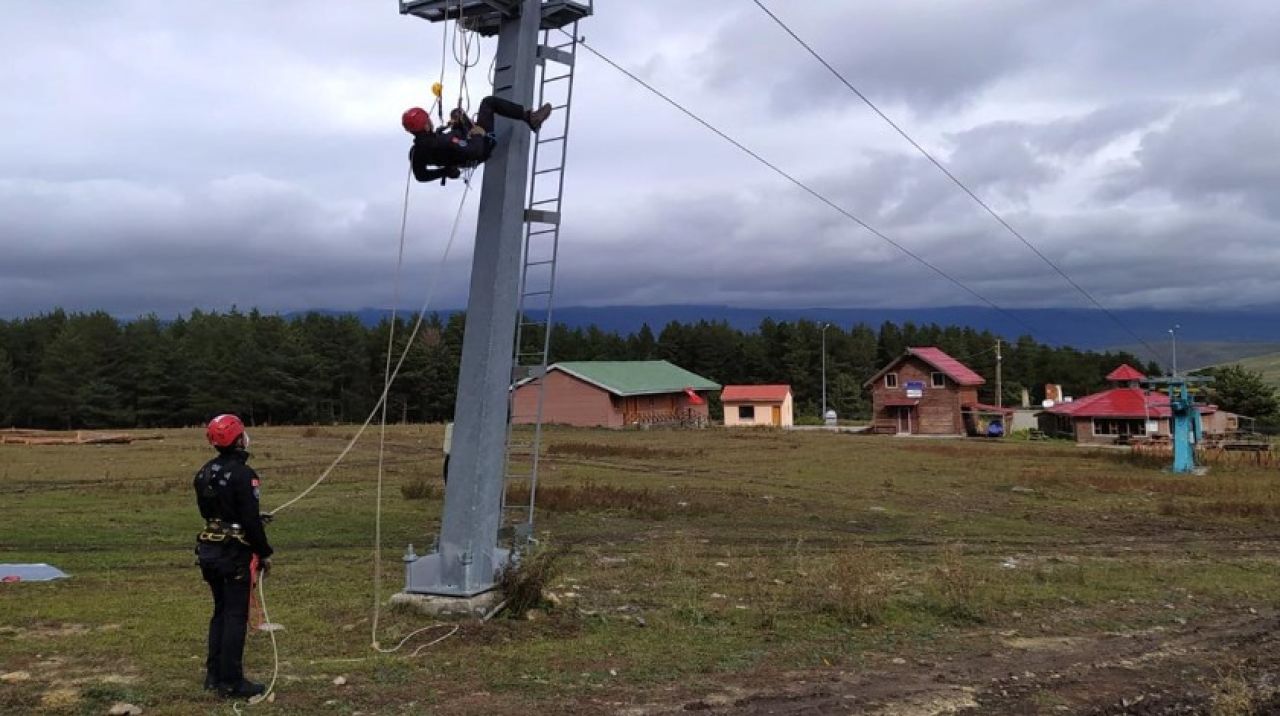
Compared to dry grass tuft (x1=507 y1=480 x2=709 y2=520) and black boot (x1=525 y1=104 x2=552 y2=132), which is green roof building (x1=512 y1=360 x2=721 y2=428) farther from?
black boot (x1=525 y1=104 x2=552 y2=132)

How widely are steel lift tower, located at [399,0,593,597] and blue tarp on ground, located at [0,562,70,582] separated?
5.47m

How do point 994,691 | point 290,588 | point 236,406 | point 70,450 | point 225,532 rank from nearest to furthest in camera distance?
point 225,532 < point 994,691 < point 290,588 < point 70,450 < point 236,406

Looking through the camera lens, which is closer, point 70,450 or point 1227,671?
point 1227,671

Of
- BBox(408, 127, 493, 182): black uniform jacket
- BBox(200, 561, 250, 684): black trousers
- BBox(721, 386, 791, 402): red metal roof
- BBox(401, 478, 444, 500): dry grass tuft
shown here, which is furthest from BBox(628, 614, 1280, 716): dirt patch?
BBox(721, 386, 791, 402): red metal roof

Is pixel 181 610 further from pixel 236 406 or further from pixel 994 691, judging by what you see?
pixel 236 406

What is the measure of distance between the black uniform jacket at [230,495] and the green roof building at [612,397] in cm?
6075

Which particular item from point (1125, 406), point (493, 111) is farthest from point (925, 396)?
point (493, 111)

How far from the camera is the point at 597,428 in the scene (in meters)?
70.2

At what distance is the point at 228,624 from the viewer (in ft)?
23.3

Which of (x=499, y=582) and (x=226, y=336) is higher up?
(x=226, y=336)

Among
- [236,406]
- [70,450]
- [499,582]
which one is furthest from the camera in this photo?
[236,406]

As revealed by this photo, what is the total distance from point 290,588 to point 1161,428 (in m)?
64.8

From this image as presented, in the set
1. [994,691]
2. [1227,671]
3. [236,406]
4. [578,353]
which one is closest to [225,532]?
[994,691]

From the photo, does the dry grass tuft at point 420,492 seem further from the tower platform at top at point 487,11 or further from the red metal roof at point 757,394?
the red metal roof at point 757,394
